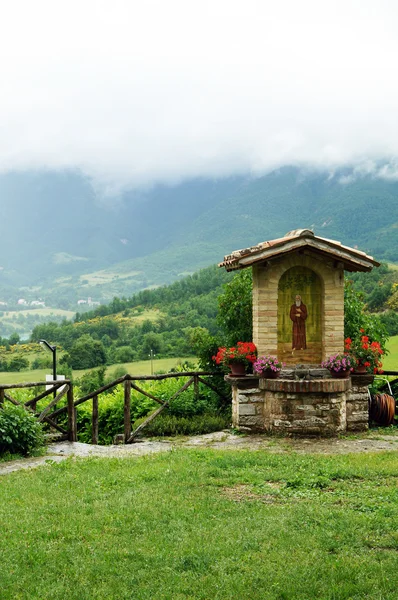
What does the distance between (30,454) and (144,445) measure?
1920 millimetres

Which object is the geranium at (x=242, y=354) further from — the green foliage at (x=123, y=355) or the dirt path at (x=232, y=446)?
the green foliage at (x=123, y=355)

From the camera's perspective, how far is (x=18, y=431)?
11133mm

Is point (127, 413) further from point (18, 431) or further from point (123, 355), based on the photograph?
point (123, 355)

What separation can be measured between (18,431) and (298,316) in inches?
217

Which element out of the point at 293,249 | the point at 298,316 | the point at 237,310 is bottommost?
the point at 298,316

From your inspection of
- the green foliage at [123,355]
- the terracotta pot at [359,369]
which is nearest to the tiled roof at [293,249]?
the terracotta pot at [359,369]

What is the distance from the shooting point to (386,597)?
5004 millimetres

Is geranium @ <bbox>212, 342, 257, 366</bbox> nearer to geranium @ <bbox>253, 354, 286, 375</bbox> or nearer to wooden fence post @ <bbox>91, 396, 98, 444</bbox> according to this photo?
geranium @ <bbox>253, 354, 286, 375</bbox>

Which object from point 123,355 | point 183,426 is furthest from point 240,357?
point 123,355

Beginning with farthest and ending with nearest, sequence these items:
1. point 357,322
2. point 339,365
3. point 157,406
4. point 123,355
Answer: point 123,355 < point 157,406 < point 357,322 < point 339,365

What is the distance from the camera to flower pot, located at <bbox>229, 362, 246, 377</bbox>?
13180mm

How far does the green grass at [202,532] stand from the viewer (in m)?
5.27

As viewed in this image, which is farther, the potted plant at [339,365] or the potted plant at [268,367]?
the potted plant at [339,365]

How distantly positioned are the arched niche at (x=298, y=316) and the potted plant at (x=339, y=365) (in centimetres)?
45
